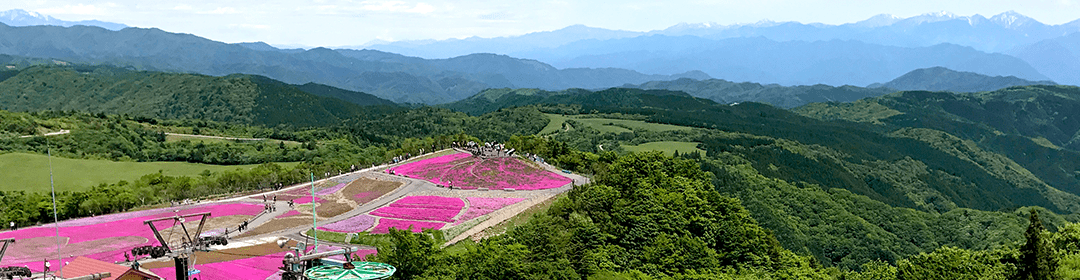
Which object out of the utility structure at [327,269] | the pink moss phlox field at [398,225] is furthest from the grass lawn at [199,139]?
the utility structure at [327,269]

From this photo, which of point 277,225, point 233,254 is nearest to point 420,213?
point 277,225

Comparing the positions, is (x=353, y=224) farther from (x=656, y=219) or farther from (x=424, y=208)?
(x=656, y=219)

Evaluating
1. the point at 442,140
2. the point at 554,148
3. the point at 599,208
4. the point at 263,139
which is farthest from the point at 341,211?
the point at 263,139

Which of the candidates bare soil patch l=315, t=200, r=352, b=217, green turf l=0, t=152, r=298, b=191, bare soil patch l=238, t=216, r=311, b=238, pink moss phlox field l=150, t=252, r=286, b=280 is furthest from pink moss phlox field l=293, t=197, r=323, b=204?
green turf l=0, t=152, r=298, b=191

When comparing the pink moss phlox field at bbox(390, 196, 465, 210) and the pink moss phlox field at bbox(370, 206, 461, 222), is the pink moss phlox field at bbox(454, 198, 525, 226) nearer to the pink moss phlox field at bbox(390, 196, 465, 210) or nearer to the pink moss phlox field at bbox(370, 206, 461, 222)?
the pink moss phlox field at bbox(370, 206, 461, 222)

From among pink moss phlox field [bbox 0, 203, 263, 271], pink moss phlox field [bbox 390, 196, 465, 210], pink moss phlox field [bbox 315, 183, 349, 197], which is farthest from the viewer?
pink moss phlox field [bbox 315, 183, 349, 197]

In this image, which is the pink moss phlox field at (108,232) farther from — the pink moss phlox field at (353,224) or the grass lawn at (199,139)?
the grass lawn at (199,139)

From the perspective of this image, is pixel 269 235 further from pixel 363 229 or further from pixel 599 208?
pixel 599 208
